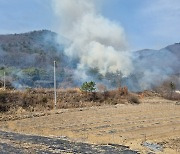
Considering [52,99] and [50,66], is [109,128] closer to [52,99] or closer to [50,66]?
[52,99]

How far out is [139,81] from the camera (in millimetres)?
51656

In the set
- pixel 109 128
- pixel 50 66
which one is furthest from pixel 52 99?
pixel 50 66

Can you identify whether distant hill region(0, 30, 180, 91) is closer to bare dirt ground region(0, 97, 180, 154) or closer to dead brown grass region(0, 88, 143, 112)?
dead brown grass region(0, 88, 143, 112)

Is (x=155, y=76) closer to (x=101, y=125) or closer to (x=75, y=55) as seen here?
(x=75, y=55)

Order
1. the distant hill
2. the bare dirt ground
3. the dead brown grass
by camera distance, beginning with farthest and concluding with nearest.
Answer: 1. the distant hill
2. the dead brown grass
3. the bare dirt ground

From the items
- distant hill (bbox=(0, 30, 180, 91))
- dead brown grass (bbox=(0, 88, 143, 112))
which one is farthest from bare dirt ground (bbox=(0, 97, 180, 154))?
distant hill (bbox=(0, 30, 180, 91))

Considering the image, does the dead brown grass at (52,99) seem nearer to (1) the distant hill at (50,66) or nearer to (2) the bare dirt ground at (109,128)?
(2) the bare dirt ground at (109,128)

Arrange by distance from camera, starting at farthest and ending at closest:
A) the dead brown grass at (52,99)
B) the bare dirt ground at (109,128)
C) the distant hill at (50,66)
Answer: the distant hill at (50,66) → the dead brown grass at (52,99) → the bare dirt ground at (109,128)

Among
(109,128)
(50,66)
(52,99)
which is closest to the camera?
(109,128)

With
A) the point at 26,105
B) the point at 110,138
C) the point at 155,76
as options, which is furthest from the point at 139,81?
the point at 110,138

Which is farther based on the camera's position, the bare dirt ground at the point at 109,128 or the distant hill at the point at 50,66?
the distant hill at the point at 50,66

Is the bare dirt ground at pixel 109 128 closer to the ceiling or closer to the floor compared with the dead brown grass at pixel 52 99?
closer to the floor

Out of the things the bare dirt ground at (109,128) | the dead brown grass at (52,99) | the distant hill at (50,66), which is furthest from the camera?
the distant hill at (50,66)

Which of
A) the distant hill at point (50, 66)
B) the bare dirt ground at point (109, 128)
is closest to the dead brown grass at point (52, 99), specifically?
the bare dirt ground at point (109, 128)
